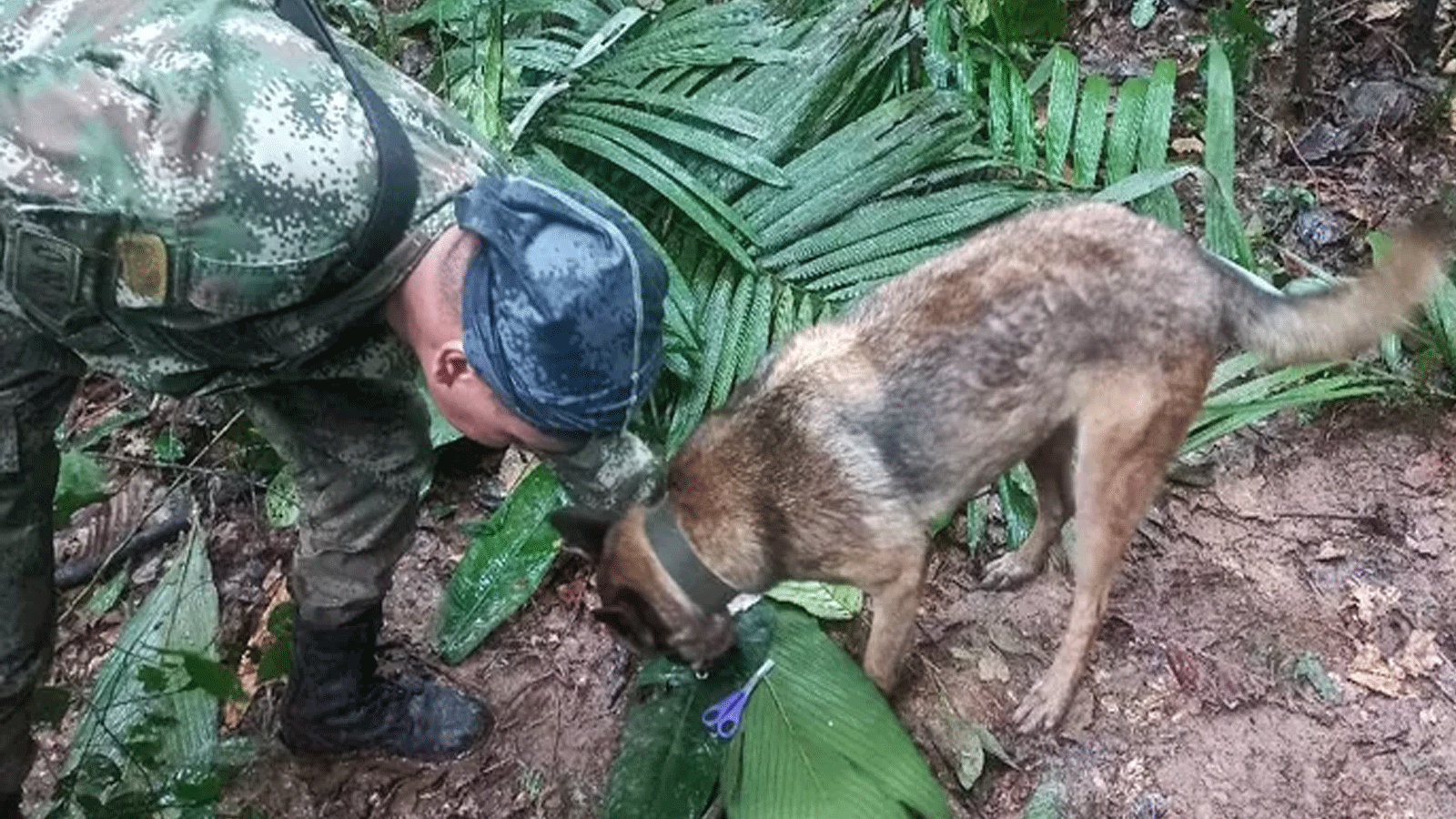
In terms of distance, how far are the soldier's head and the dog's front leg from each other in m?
1.14

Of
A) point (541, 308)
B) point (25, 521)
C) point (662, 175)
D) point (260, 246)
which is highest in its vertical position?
point (260, 246)

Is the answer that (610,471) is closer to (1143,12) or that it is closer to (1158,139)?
(1158,139)

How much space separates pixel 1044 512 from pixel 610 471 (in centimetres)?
153

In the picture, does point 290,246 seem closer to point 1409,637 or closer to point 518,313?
point 518,313

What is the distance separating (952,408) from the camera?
11.0 feet

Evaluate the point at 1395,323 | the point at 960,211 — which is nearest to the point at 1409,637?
the point at 1395,323

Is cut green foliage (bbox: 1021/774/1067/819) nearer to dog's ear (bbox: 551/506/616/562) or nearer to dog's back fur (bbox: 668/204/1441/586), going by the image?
dog's back fur (bbox: 668/204/1441/586)

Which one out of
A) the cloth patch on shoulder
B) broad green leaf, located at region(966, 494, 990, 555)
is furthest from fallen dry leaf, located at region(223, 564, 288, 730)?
broad green leaf, located at region(966, 494, 990, 555)

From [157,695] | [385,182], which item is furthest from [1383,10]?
[157,695]

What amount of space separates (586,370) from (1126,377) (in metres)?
1.50

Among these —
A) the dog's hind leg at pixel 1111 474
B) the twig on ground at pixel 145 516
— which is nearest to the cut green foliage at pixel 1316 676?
the dog's hind leg at pixel 1111 474

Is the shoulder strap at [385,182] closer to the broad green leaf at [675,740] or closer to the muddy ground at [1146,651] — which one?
the broad green leaf at [675,740]

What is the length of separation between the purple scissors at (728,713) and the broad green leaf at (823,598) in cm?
36

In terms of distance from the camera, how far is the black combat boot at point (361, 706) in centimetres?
356
